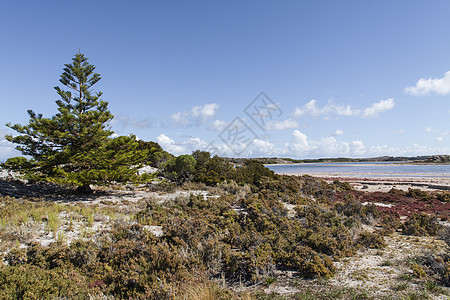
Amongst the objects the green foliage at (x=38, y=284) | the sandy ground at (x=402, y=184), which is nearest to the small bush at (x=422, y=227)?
the green foliage at (x=38, y=284)

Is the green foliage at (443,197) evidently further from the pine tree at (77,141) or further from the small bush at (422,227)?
the pine tree at (77,141)

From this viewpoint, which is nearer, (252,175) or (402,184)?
(252,175)

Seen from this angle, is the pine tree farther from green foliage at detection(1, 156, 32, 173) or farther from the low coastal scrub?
the low coastal scrub

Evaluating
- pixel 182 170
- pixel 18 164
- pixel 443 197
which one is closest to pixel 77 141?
pixel 18 164

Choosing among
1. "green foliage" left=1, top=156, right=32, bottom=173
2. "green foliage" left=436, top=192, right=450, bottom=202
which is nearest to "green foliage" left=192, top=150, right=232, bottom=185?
"green foliage" left=1, top=156, right=32, bottom=173

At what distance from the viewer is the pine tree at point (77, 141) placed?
41.4 ft

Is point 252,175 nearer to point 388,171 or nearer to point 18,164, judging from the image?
point 18,164

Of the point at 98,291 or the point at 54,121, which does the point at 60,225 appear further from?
the point at 54,121

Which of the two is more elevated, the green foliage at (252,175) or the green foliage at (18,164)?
the green foliage at (18,164)

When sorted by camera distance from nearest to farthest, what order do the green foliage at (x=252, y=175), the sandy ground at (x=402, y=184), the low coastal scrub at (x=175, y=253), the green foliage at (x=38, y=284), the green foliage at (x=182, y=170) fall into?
the green foliage at (x=38, y=284) < the low coastal scrub at (x=175, y=253) < the green foliage at (x=252, y=175) < the green foliage at (x=182, y=170) < the sandy ground at (x=402, y=184)

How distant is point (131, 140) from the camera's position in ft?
49.5

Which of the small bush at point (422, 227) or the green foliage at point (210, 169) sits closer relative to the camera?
the small bush at point (422, 227)

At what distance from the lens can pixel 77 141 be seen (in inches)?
546

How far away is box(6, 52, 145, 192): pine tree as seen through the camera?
12.6m
